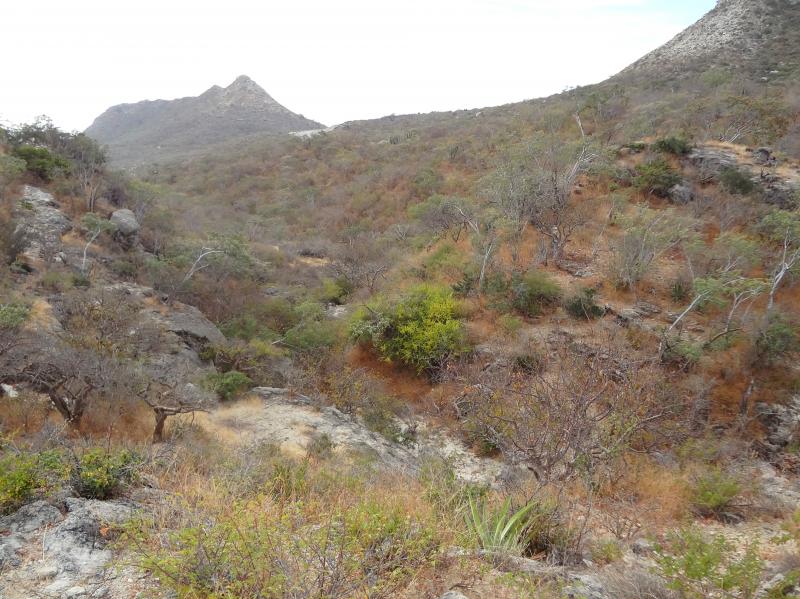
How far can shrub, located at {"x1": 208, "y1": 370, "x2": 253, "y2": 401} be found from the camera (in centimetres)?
1046

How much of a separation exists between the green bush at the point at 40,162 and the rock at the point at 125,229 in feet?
11.8

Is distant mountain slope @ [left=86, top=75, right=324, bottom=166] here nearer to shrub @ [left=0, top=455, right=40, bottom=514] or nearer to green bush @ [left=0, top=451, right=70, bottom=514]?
green bush @ [left=0, top=451, right=70, bottom=514]

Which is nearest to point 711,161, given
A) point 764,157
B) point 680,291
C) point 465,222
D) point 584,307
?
point 764,157

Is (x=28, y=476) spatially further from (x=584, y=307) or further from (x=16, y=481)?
(x=584, y=307)

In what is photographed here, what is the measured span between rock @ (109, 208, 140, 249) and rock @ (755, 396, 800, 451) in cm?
1920

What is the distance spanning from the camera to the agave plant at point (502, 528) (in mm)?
3354

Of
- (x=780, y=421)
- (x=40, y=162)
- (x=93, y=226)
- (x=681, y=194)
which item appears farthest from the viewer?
(x=40, y=162)

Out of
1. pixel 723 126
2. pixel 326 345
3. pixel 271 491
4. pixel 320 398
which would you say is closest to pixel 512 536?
pixel 271 491

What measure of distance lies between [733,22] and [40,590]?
4803 cm

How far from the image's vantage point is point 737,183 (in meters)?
14.1

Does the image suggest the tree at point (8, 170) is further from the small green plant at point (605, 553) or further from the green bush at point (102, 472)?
the small green plant at point (605, 553)

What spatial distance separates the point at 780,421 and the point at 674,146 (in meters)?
11.5

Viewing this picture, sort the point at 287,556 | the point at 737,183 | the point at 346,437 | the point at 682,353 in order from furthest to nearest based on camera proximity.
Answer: the point at 737,183
the point at 682,353
the point at 346,437
the point at 287,556

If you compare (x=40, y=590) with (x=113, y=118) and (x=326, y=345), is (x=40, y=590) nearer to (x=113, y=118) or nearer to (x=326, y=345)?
(x=326, y=345)
